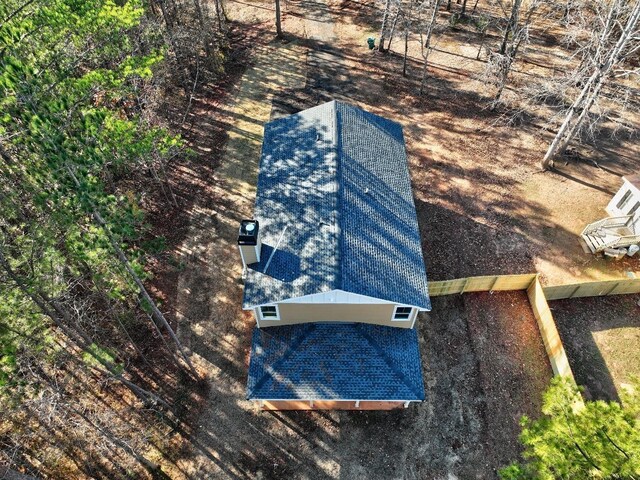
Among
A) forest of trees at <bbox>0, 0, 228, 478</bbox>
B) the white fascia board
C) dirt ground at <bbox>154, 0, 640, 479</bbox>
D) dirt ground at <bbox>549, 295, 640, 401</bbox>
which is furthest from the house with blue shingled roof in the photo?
dirt ground at <bbox>549, 295, 640, 401</bbox>

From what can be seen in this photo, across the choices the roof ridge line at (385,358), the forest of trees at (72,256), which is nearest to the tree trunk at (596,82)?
the roof ridge line at (385,358)

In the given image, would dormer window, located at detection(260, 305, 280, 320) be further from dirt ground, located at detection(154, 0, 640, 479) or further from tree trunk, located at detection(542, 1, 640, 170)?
tree trunk, located at detection(542, 1, 640, 170)

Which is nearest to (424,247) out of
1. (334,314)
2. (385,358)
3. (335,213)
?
(335,213)

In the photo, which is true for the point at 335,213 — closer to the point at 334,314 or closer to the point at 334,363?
the point at 334,314

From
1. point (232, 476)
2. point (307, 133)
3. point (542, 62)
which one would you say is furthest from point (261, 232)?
point (542, 62)

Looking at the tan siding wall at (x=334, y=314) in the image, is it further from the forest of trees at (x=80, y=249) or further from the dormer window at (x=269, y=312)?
the forest of trees at (x=80, y=249)

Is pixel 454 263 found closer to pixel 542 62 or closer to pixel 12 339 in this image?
pixel 12 339
